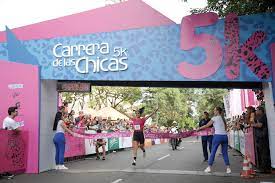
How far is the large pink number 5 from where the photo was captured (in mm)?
11938

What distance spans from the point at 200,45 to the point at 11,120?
244 inches

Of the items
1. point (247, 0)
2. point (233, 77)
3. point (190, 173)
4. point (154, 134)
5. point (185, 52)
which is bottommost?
point (190, 173)

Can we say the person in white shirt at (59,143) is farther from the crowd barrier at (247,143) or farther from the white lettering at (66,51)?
the crowd barrier at (247,143)

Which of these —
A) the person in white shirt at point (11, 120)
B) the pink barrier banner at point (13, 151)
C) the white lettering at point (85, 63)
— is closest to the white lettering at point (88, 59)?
the white lettering at point (85, 63)

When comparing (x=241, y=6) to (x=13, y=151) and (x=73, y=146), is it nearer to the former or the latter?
(x=13, y=151)

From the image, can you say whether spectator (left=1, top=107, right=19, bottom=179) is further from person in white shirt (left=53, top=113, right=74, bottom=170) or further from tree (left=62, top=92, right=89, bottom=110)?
tree (left=62, top=92, right=89, bottom=110)

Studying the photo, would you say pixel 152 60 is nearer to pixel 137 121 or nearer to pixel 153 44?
pixel 153 44

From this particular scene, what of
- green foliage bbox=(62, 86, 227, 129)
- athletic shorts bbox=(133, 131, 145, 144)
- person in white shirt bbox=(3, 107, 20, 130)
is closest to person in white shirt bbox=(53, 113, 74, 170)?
person in white shirt bbox=(3, 107, 20, 130)

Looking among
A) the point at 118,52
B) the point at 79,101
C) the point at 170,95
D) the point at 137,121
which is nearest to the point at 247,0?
the point at 118,52

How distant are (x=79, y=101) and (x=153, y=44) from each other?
3602cm

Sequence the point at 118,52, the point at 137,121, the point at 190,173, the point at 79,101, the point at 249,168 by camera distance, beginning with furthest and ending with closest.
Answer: the point at 79,101, the point at 137,121, the point at 118,52, the point at 190,173, the point at 249,168

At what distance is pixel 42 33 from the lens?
16.7 metres

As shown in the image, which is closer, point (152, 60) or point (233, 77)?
point (233, 77)

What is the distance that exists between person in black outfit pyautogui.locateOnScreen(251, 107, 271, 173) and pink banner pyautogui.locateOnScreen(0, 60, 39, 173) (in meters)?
6.99
